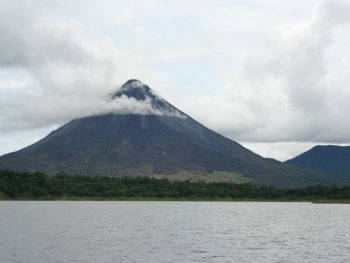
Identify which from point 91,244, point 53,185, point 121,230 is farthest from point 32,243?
point 53,185

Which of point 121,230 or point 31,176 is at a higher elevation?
point 31,176

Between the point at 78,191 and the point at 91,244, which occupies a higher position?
the point at 78,191

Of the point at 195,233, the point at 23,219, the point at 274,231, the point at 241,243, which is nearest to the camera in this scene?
the point at 241,243

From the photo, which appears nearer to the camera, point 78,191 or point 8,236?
point 8,236

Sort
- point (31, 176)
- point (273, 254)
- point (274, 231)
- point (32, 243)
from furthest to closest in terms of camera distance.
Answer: point (31, 176), point (274, 231), point (32, 243), point (273, 254)

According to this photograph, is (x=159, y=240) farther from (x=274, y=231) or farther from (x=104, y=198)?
(x=104, y=198)

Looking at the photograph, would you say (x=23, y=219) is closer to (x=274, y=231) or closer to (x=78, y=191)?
(x=274, y=231)

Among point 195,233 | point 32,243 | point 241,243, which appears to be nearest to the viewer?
point 32,243

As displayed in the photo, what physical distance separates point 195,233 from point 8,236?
1020 inches

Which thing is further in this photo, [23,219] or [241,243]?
[23,219]

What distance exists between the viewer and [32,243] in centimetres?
6588

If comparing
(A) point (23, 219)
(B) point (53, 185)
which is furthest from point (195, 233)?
(B) point (53, 185)

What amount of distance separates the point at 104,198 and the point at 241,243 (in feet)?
435

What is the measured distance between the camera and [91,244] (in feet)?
218
